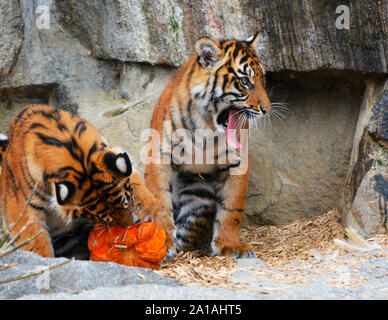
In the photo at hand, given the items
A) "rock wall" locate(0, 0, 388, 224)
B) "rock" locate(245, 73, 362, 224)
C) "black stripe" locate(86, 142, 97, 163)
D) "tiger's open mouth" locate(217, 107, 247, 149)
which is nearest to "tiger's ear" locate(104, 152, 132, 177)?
"black stripe" locate(86, 142, 97, 163)

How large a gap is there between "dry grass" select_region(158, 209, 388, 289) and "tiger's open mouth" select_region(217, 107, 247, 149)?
96 cm

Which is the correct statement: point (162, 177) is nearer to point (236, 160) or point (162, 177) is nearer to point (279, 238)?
point (236, 160)

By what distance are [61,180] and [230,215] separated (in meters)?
1.71

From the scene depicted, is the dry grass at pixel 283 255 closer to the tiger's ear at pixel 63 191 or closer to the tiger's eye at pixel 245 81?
the tiger's ear at pixel 63 191

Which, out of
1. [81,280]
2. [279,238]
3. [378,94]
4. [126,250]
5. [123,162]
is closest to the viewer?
[81,280]

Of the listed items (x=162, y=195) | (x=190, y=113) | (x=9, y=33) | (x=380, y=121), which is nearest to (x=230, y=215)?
(x=162, y=195)

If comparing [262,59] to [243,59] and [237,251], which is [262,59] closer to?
[243,59]

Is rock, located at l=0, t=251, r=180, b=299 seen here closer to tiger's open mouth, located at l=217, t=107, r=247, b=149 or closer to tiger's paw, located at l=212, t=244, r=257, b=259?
tiger's paw, located at l=212, t=244, r=257, b=259

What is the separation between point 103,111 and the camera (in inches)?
243

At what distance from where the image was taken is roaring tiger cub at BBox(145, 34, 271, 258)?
15.3ft

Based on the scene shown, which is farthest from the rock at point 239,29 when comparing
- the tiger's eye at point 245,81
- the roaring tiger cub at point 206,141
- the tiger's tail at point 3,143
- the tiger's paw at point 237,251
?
the tiger's tail at point 3,143

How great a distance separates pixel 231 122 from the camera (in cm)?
475

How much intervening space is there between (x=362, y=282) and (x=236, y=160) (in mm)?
1778
